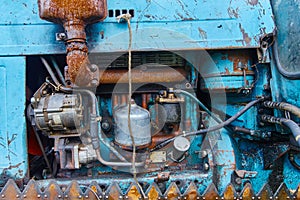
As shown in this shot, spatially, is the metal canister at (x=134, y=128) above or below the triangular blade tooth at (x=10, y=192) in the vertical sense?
above

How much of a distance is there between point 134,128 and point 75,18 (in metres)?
0.57

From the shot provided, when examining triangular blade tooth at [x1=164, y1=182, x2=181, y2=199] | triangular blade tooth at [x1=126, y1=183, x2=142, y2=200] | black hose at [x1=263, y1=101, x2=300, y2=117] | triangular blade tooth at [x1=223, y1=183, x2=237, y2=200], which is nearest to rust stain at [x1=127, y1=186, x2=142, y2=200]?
triangular blade tooth at [x1=126, y1=183, x2=142, y2=200]

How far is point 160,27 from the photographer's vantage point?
5.10ft

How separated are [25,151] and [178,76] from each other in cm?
86

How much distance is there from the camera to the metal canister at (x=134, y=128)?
1.53m

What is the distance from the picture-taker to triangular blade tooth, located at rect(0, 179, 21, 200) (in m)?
1.36

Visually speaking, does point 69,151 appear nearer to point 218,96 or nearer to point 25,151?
point 25,151

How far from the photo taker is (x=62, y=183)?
1.48 meters

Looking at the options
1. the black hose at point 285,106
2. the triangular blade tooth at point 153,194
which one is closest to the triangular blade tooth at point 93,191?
the triangular blade tooth at point 153,194

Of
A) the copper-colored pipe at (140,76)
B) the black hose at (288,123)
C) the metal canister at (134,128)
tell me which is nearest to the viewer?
the black hose at (288,123)

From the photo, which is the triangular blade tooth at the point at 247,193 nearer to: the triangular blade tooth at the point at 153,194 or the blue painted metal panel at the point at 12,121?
the triangular blade tooth at the point at 153,194

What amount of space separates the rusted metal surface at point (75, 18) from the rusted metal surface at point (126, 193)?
499 mm

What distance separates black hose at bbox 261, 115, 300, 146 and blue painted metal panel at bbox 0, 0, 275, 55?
1.23 feet

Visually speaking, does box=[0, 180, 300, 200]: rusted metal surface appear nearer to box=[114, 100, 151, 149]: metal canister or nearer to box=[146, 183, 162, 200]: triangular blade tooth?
box=[146, 183, 162, 200]: triangular blade tooth
